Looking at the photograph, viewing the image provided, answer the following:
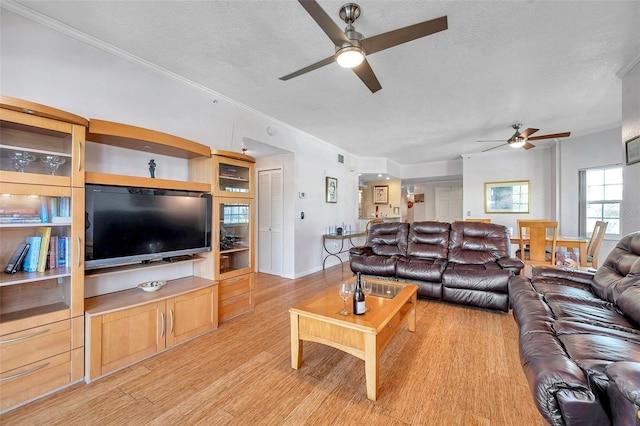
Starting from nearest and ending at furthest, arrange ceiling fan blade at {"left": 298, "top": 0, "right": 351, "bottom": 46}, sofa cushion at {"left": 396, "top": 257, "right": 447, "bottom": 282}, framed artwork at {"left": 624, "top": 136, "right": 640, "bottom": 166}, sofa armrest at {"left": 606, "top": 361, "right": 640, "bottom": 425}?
sofa armrest at {"left": 606, "top": 361, "right": 640, "bottom": 425}
ceiling fan blade at {"left": 298, "top": 0, "right": 351, "bottom": 46}
framed artwork at {"left": 624, "top": 136, "right": 640, "bottom": 166}
sofa cushion at {"left": 396, "top": 257, "right": 447, "bottom": 282}

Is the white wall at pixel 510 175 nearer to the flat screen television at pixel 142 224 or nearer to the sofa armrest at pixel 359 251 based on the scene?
the sofa armrest at pixel 359 251

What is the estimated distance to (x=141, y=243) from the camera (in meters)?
2.29

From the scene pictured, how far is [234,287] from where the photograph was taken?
2.95 metres

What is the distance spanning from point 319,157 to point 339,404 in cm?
436

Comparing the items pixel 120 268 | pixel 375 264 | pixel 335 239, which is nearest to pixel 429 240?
pixel 375 264

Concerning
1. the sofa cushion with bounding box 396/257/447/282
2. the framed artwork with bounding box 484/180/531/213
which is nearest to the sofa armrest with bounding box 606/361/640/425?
the sofa cushion with bounding box 396/257/447/282

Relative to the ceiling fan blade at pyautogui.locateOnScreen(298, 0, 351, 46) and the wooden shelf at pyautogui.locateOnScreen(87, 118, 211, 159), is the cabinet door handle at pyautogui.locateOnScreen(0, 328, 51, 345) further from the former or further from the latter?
the ceiling fan blade at pyautogui.locateOnScreen(298, 0, 351, 46)

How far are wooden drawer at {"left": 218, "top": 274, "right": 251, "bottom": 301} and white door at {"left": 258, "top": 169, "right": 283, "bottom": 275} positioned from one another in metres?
1.76

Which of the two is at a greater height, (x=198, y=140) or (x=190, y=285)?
(x=198, y=140)

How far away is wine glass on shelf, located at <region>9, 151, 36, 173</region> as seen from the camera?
1.72 meters

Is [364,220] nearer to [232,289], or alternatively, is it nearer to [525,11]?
[232,289]

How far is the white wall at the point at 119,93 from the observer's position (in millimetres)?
1940

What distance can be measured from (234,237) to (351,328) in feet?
5.94

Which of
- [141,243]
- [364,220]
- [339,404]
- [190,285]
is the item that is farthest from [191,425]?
[364,220]
